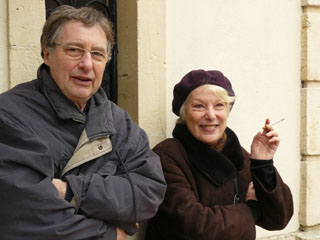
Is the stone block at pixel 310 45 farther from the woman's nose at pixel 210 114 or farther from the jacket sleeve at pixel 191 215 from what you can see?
the jacket sleeve at pixel 191 215

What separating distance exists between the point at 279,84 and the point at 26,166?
246cm

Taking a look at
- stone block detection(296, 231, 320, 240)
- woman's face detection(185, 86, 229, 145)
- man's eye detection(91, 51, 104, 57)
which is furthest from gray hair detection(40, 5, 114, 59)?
stone block detection(296, 231, 320, 240)

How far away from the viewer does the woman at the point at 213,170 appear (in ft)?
9.32

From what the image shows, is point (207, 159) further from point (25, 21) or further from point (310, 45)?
point (310, 45)

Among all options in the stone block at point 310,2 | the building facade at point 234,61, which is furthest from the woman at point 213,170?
the stone block at point 310,2

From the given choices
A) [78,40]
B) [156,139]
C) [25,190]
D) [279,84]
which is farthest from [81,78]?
[279,84]

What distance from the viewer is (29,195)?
6.98 feet

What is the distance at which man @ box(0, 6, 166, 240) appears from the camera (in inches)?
84.7

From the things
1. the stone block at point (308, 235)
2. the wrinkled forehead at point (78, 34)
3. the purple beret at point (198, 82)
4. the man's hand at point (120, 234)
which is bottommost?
the stone block at point (308, 235)

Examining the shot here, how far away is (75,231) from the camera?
7.30 feet

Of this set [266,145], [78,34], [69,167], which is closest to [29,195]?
[69,167]

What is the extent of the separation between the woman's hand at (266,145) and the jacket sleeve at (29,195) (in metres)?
1.23

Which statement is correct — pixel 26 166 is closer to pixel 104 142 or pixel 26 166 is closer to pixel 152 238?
pixel 104 142

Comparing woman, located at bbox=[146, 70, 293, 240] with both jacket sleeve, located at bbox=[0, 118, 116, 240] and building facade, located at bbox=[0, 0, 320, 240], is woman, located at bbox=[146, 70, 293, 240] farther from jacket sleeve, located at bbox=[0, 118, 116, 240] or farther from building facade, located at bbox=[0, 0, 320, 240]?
jacket sleeve, located at bbox=[0, 118, 116, 240]
